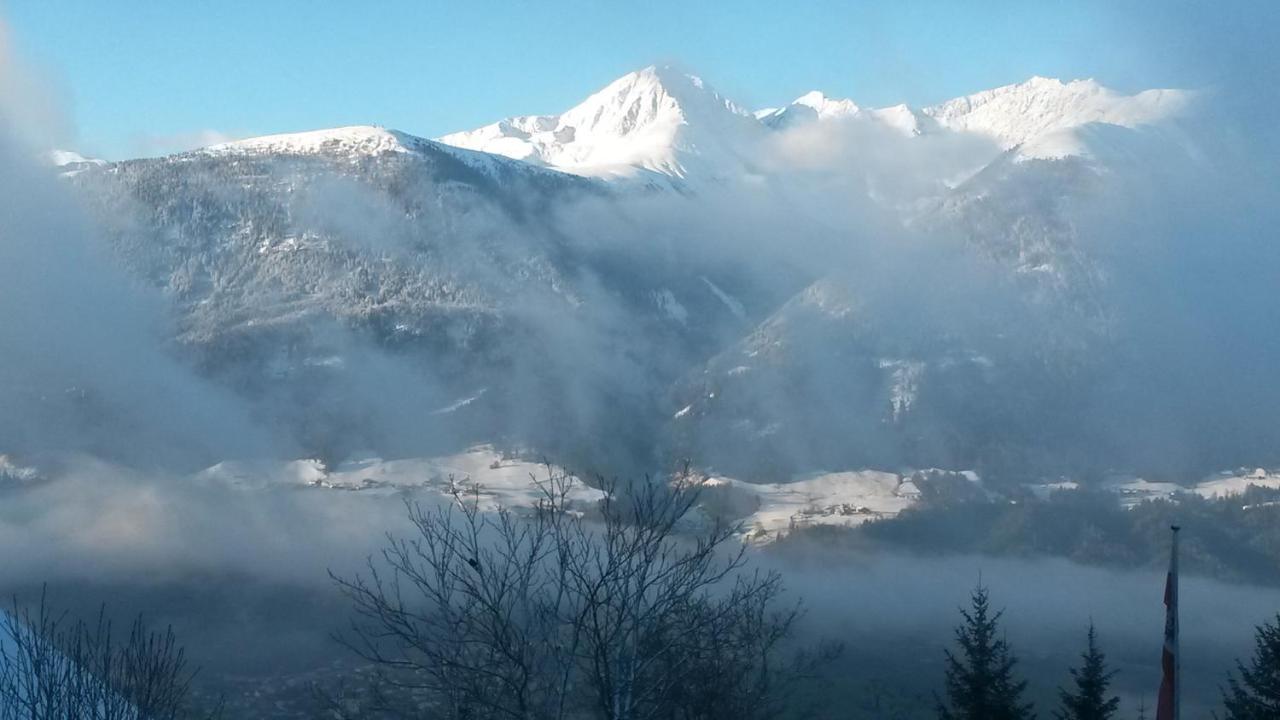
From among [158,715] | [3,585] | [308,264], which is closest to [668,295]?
[308,264]

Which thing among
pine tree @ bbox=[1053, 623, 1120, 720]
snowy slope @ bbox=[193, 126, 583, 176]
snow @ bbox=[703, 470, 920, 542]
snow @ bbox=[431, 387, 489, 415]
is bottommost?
pine tree @ bbox=[1053, 623, 1120, 720]

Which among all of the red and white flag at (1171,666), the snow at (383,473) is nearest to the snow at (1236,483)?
the snow at (383,473)

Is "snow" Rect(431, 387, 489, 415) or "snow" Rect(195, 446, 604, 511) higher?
"snow" Rect(431, 387, 489, 415)

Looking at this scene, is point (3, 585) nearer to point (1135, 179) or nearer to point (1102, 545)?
point (1102, 545)

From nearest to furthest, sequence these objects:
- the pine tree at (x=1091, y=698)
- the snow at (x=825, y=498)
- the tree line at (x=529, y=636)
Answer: the tree line at (x=529, y=636) < the pine tree at (x=1091, y=698) < the snow at (x=825, y=498)

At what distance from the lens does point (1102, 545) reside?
8025 cm

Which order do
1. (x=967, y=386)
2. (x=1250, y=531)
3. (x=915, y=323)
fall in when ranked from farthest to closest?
(x=915, y=323) → (x=967, y=386) → (x=1250, y=531)

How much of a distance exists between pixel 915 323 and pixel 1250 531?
49423mm

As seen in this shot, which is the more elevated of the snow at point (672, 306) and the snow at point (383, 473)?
the snow at point (672, 306)

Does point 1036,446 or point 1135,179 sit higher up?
point 1135,179

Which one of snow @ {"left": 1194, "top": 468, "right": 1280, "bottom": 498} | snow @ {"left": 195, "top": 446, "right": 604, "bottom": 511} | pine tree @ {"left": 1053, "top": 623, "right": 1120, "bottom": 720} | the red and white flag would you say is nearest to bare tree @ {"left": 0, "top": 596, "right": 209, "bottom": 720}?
the red and white flag

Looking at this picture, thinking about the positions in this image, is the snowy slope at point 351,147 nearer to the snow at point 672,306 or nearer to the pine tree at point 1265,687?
the snow at point 672,306

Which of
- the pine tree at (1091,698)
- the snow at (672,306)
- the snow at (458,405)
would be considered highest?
the snow at (672,306)

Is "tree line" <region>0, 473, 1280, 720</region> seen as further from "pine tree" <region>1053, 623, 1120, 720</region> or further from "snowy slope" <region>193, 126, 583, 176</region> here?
"snowy slope" <region>193, 126, 583, 176</region>
